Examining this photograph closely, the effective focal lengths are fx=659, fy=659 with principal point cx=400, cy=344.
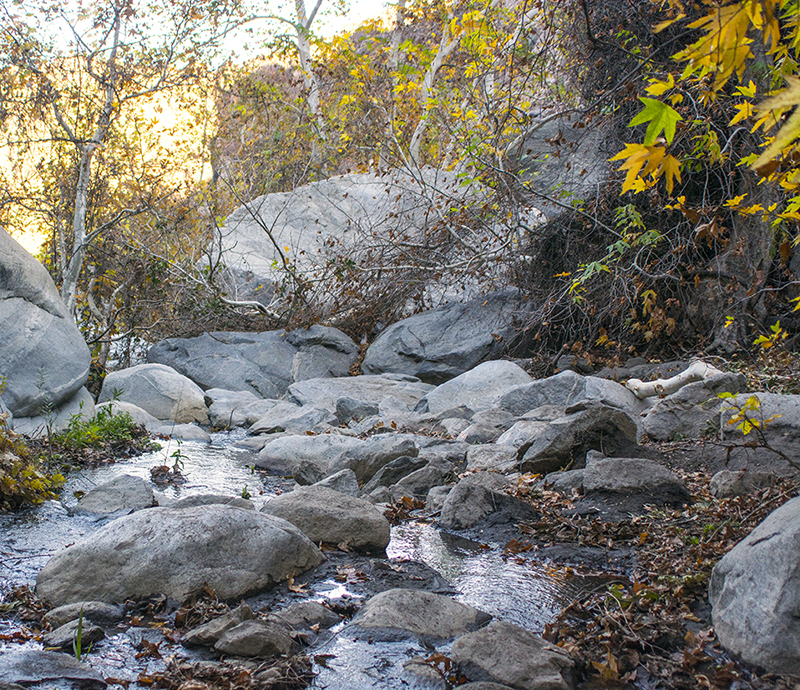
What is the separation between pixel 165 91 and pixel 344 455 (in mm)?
8091

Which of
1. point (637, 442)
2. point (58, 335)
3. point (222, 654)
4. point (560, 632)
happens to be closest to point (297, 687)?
point (222, 654)

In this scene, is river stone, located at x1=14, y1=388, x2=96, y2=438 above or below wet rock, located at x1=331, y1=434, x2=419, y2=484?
above

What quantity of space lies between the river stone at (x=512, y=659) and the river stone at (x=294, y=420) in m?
5.79

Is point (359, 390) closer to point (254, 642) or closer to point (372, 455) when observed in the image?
point (372, 455)

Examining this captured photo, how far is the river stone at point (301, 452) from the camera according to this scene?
6.66 metres

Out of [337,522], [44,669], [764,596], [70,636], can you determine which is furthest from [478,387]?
[44,669]

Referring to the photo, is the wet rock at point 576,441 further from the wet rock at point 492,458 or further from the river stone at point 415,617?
the river stone at point 415,617

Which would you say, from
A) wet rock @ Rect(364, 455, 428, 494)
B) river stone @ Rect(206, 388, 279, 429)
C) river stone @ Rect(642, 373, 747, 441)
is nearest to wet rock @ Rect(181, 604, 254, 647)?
wet rock @ Rect(364, 455, 428, 494)

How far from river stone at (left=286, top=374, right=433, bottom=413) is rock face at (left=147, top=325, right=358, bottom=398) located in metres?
1.25

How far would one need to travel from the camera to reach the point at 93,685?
8.09 ft

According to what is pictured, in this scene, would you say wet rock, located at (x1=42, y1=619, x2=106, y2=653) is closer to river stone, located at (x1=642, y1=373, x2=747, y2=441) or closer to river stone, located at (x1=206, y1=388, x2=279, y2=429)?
river stone, located at (x1=642, y1=373, x2=747, y2=441)

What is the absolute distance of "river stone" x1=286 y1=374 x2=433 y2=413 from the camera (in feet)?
33.1

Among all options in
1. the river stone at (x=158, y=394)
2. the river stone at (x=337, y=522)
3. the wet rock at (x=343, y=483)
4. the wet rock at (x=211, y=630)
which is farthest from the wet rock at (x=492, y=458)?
the river stone at (x=158, y=394)

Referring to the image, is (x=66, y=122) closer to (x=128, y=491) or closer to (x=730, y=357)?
(x=128, y=491)
